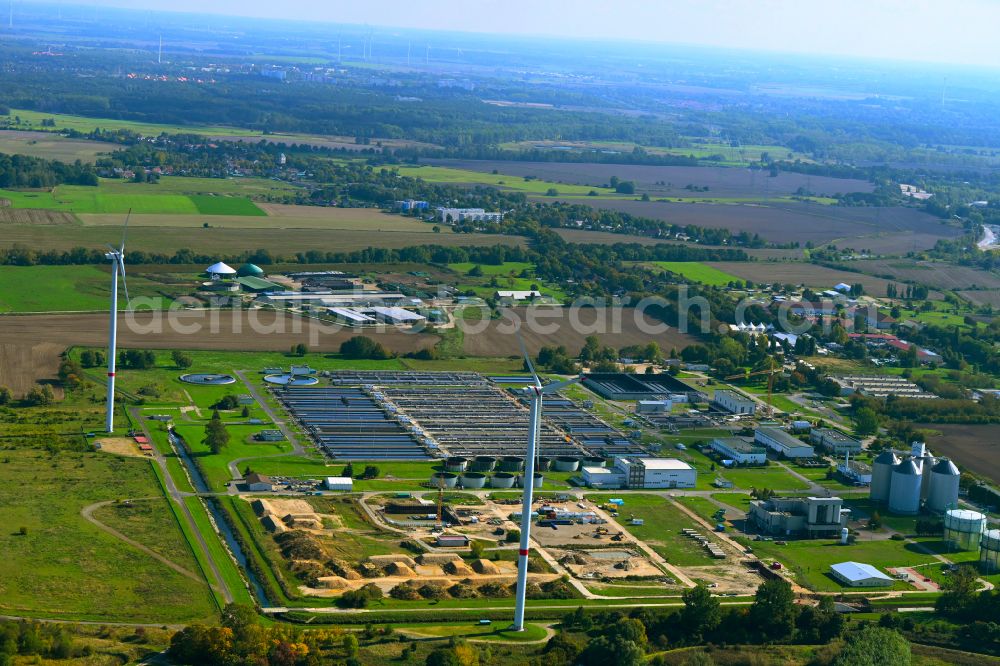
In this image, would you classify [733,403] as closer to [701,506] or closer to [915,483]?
[915,483]

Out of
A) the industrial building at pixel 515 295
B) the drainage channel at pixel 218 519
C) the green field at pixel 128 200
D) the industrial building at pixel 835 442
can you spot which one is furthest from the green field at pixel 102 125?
the industrial building at pixel 835 442

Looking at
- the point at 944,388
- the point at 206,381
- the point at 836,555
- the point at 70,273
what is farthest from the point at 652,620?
the point at 70,273

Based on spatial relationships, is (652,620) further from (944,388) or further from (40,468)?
(944,388)

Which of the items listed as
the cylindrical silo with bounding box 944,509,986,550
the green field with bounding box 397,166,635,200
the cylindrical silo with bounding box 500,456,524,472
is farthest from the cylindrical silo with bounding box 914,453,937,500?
the green field with bounding box 397,166,635,200

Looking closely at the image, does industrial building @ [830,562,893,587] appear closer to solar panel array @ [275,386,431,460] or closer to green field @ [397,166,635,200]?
solar panel array @ [275,386,431,460]

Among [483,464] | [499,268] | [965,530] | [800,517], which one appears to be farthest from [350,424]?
[499,268]

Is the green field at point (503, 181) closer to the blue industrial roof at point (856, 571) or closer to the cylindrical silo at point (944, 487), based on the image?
the cylindrical silo at point (944, 487)
